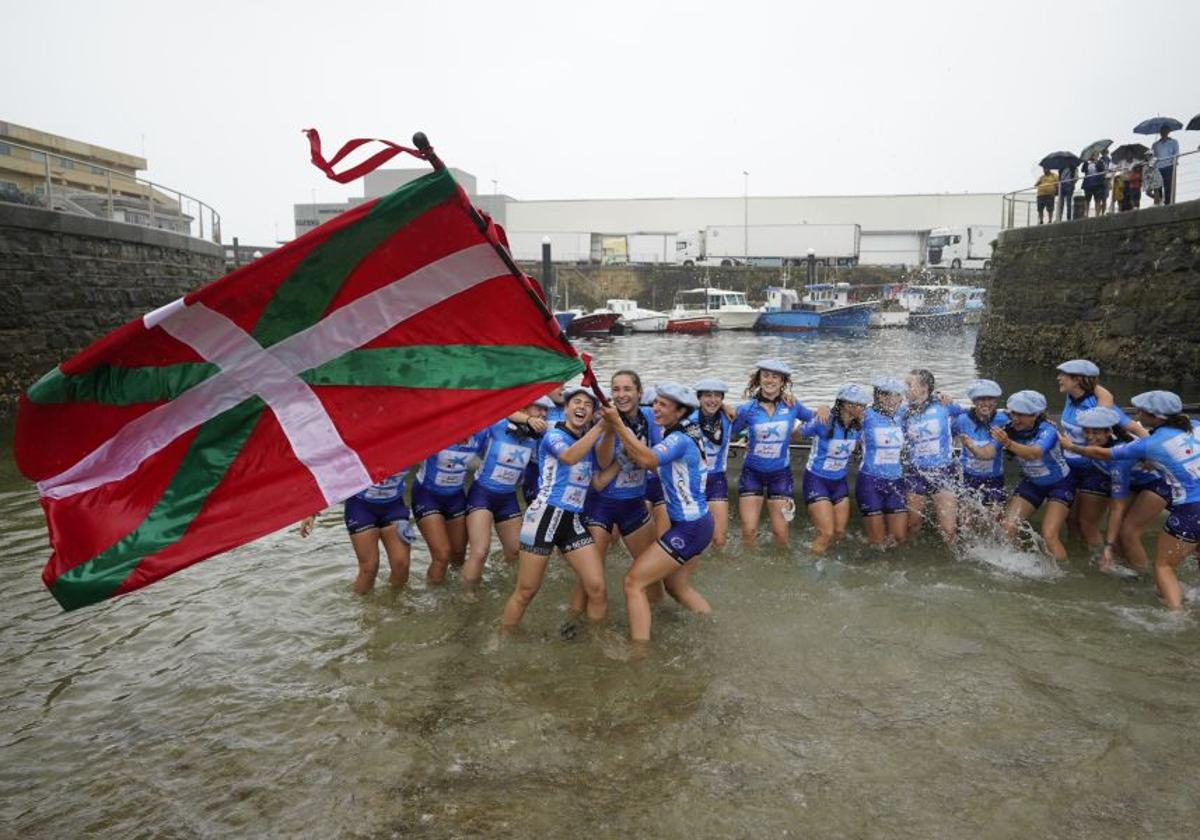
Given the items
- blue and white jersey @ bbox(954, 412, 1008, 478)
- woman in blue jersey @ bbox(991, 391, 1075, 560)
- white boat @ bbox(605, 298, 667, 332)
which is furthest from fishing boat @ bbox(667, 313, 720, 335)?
woman in blue jersey @ bbox(991, 391, 1075, 560)

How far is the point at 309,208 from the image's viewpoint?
254ft

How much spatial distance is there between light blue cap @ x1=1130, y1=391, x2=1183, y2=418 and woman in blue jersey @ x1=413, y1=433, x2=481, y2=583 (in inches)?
238

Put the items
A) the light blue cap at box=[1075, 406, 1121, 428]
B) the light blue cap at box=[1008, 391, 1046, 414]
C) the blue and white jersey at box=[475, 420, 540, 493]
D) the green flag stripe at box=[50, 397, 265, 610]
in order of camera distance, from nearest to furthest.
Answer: the green flag stripe at box=[50, 397, 265, 610]
the blue and white jersey at box=[475, 420, 540, 493]
the light blue cap at box=[1075, 406, 1121, 428]
the light blue cap at box=[1008, 391, 1046, 414]

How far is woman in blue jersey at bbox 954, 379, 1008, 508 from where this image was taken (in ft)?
27.8

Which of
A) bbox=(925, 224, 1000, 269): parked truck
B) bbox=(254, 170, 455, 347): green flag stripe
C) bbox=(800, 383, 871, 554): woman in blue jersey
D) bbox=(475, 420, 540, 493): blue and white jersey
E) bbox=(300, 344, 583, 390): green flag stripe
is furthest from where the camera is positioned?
bbox=(925, 224, 1000, 269): parked truck

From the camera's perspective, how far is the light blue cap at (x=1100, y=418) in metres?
7.57

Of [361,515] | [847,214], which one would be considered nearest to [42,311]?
[361,515]

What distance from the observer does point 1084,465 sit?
8266 mm

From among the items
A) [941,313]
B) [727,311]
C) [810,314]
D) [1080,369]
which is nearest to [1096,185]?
[1080,369]

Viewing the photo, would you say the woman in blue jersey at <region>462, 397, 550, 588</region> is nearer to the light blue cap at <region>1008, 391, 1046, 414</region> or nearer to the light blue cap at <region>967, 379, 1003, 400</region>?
the light blue cap at <region>967, 379, 1003, 400</region>

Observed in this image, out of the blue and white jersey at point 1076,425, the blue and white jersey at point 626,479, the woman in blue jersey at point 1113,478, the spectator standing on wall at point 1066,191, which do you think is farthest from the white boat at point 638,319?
the blue and white jersey at point 626,479

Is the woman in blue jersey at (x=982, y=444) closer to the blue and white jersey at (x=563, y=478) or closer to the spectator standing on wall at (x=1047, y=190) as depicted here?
the blue and white jersey at (x=563, y=478)

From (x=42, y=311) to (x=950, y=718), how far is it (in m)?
17.0

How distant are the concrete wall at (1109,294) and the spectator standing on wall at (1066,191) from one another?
54 cm
